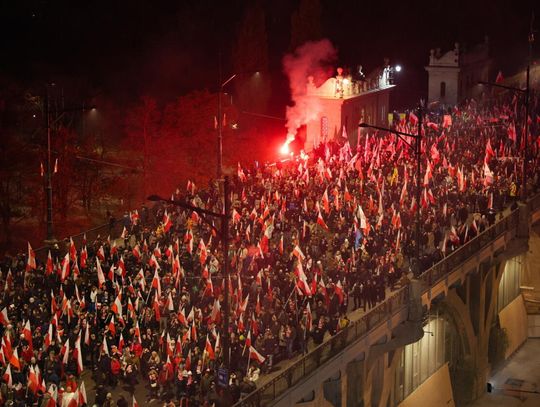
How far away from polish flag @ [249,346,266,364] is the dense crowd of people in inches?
1.4

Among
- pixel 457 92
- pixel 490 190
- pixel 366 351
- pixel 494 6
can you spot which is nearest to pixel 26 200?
pixel 490 190

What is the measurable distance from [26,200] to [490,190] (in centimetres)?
2184

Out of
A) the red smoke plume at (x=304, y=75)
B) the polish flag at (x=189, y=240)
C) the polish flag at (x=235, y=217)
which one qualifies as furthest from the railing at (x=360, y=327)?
the red smoke plume at (x=304, y=75)

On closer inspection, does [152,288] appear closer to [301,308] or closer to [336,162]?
[301,308]

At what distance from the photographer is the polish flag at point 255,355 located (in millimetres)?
28828

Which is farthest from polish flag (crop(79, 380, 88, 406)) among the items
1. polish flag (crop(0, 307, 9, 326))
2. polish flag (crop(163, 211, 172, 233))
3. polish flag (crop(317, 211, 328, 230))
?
polish flag (crop(317, 211, 328, 230))

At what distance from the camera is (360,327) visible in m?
33.6

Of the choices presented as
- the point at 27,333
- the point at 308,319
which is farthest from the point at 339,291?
the point at 27,333

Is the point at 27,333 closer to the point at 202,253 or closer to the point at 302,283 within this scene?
the point at 302,283

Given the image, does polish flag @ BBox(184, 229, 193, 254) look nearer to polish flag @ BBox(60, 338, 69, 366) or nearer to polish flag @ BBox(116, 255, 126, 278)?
polish flag @ BBox(116, 255, 126, 278)

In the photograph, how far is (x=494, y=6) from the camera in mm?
127062

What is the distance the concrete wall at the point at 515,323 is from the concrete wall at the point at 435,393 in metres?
7.71

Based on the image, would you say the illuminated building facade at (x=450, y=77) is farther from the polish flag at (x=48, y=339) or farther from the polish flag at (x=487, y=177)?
the polish flag at (x=48, y=339)

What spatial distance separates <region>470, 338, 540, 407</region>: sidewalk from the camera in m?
49.4
